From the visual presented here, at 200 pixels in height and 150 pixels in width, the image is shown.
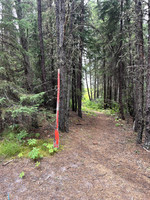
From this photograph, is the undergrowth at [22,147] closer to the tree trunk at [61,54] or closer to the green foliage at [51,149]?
the green foliage at [51,149]

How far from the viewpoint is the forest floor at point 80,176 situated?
2830 mm

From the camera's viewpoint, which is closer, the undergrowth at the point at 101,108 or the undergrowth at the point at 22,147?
the undergrowth at the point at 22,147

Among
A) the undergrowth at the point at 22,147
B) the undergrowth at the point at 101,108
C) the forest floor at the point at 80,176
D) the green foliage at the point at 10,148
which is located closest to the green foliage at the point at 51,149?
the undergrowth at the point at 22,147

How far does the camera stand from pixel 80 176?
3393 millimetres

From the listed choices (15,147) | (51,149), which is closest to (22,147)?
(15,147)

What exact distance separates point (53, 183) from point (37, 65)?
7945 mm

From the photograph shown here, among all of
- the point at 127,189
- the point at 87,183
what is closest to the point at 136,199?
the point at 127,189

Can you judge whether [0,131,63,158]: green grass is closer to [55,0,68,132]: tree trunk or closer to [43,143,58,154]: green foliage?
[43,143,58,154]: green foliage

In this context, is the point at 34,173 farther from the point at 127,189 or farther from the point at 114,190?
the point at 127,189

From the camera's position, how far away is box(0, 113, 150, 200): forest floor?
2.83 m

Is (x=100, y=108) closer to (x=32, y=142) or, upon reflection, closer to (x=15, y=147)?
(x=32, y=142)

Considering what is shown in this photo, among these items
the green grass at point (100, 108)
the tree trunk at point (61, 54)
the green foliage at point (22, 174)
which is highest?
the tree trunk at point (61, 54)

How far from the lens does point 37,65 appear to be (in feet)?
30.1

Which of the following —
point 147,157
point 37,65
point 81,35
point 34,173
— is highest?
point 81,35
